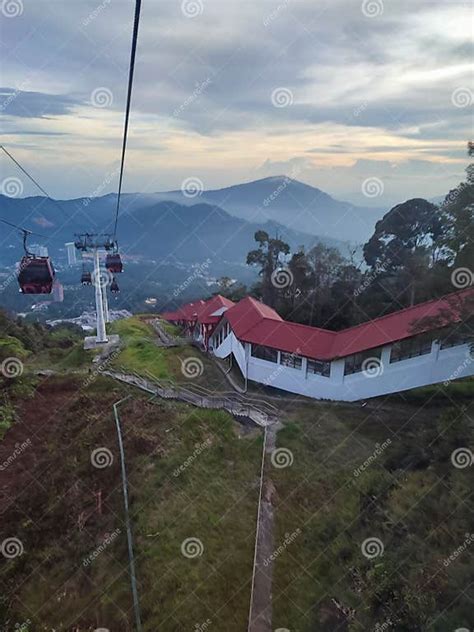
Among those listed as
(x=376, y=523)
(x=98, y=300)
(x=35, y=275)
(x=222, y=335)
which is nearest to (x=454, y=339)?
(x=376, y=523)

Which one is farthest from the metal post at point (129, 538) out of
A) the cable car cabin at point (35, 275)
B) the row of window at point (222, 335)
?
the row of window at point (222, 335)

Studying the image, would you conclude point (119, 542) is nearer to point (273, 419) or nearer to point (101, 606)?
point (101, 606)

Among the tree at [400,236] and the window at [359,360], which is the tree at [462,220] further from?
the tree at [400,236]

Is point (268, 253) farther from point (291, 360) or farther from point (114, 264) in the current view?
point (291, 360)

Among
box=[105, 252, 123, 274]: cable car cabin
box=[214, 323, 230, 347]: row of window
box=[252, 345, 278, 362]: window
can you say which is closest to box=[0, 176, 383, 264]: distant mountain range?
box=[214, 323, 230, 347]: row of window

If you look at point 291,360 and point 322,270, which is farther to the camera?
point 322,270

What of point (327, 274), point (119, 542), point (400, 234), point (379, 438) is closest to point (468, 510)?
point (379, 438)

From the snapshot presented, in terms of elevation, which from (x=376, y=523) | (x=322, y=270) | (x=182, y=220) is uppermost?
(x=182, y=220)
